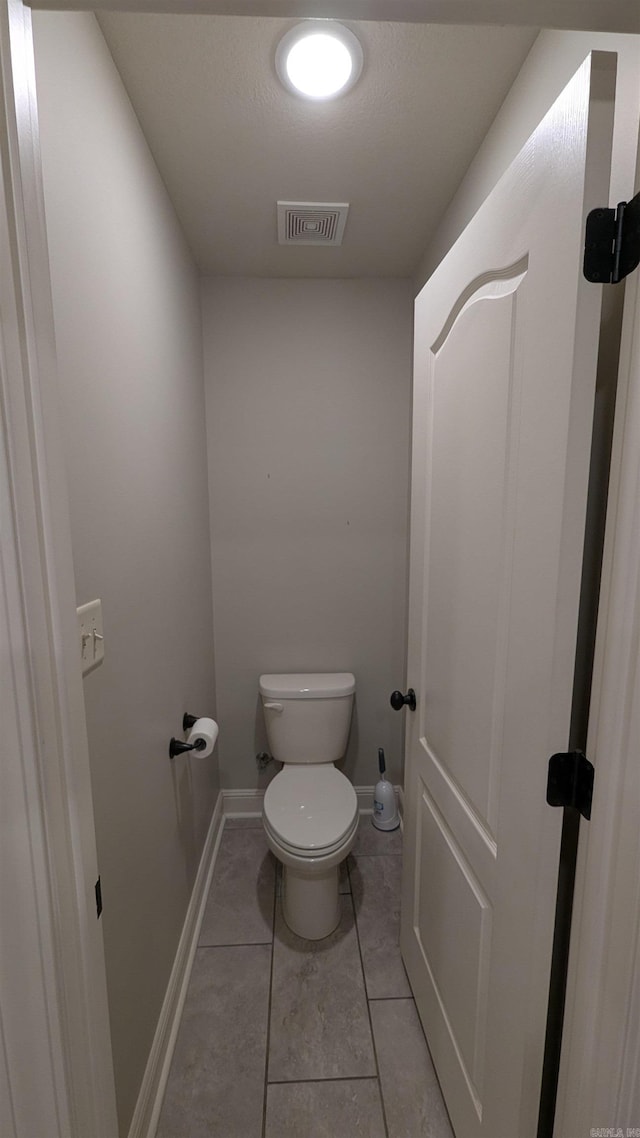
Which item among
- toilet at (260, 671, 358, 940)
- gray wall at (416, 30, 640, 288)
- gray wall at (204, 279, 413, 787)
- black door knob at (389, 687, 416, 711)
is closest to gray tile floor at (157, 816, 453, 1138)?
toilet at (260, 671, 358, 940)

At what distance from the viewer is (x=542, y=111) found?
91 cm

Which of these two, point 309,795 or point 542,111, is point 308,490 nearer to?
point 309,795

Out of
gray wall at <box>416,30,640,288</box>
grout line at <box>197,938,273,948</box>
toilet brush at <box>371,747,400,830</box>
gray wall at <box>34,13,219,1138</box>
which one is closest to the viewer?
gray wall at <box>416,30,640,288</box>

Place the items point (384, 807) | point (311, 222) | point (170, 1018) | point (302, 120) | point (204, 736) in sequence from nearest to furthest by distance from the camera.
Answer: point (302, 120), point (170, 1018), point (204, 736), point (311, 222), point (384, 807)

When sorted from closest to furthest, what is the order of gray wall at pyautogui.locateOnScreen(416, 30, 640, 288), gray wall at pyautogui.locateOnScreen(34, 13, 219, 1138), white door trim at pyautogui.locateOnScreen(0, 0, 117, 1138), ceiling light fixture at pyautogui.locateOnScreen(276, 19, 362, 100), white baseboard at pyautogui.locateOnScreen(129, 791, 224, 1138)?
white door trim at pyautogui.locateOnScreen(0, 0, 117, 1138), gray wall at pyautogui.locateOnScreen(416, 30, 640, 288), gray wall at pyautogui.locateOnScreen(34, 13, 219, 1138), ceiling light fixture at pyautogui.locateOnScreen(276, 19, 362, 100), white baseboard at pyautogui.locateOnScreen(129, 791, 224, 1138)

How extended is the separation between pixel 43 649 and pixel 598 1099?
95 cm

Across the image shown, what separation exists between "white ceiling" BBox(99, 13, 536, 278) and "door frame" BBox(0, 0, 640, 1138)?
2.10 feet

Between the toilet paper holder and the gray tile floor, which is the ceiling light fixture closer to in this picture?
the toilet paper holder

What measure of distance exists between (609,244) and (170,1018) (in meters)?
1.91

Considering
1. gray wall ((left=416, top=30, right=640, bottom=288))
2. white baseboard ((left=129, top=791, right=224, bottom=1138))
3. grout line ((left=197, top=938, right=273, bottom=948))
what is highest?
gray wall ((left=416, top=30, right=640, bottom=288))

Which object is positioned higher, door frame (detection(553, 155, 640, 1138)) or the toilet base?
door frame (detection(553, 155, 640, 1138))

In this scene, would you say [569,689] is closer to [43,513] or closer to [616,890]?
[616,890]

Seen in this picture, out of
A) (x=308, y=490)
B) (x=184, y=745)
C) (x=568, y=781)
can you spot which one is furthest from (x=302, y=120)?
(x=184, y=745)

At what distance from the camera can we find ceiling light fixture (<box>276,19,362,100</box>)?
0.91m
